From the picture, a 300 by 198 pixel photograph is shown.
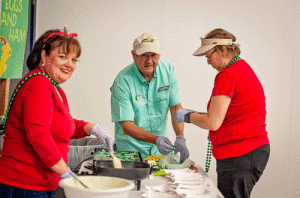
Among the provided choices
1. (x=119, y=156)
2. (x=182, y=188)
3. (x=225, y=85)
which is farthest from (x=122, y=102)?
(x=182, y=188)

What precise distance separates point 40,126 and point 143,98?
3.81 ft

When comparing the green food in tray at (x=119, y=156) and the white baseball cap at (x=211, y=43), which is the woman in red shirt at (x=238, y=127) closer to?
the white baseball cap at (x=211, y=43)

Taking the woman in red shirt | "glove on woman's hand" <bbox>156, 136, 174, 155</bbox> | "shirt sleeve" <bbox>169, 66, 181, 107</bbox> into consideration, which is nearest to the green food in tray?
"glove on woman's hand" <bbox>156, 136, 174, 155</bbox>

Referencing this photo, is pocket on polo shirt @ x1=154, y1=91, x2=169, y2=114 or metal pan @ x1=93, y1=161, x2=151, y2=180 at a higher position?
pocket on polo shirt @ x1=154, y1=91, x2=169, y2=114

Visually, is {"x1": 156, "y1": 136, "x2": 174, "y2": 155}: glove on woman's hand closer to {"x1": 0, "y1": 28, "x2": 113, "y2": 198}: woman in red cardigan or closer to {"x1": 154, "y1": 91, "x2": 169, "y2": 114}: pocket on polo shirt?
{"x1": 154, "y1": 91, "x2": 169, "y2": 114}: pocket on polo shirt

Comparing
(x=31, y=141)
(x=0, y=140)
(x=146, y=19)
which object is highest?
(x=146, y=19)

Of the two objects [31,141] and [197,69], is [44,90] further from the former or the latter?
[197,69]

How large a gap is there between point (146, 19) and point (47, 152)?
263cm

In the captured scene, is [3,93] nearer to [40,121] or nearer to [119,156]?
[119,156]

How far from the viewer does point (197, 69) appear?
139 inches

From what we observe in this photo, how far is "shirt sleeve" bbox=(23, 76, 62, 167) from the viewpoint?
3.69 feet

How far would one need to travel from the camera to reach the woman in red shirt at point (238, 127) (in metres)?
1.59

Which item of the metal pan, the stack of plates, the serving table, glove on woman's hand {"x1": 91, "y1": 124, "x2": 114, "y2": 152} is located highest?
glove on woman's hand {"x1": 91, "y1": 124, "x2": 114, "y2": 152}

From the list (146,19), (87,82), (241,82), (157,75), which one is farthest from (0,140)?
(146,19)
